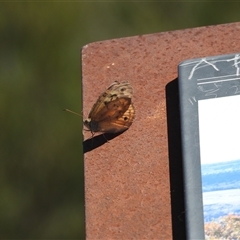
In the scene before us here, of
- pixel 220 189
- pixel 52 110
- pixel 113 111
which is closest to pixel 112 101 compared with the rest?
pixel 113 111

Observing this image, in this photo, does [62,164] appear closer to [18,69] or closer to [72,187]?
[72,187]

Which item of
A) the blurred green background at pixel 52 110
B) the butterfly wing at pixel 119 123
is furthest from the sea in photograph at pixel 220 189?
the blurred green background at pixel 52 110

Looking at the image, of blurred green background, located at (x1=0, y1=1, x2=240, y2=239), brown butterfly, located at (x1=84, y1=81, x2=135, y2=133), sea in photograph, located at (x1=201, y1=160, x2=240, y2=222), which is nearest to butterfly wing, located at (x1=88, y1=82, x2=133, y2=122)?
brown butterfly, located at (x1=84, y1=81, x2=135, y2=133)

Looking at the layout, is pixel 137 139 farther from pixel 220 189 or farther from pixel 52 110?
pixel 52 110

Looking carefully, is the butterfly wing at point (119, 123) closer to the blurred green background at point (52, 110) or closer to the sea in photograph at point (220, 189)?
the sea in photograph at point (220, 189)

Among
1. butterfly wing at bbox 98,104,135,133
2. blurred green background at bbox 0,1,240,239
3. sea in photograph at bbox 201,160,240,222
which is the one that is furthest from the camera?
blurred green background at bbox 0,1,240,239

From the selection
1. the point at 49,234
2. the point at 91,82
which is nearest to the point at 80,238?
the point at 49,234

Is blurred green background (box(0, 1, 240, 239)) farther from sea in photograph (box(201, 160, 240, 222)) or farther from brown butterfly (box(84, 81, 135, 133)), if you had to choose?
sea in photograph (box(201, 160, 240, 222))
